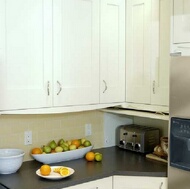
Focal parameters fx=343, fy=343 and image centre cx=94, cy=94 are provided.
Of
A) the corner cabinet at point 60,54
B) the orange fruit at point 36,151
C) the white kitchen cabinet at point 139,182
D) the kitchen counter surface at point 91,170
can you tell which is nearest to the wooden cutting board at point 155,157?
the kitchen counter surface at point 91,170

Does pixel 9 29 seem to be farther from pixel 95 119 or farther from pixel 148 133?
pixel 148 133

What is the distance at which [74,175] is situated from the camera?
2.30 meters

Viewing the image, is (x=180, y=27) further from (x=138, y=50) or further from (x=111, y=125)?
(x=111, y=125)

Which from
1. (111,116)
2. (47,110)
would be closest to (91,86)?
(47,110)

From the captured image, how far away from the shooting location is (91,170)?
2.42 metres

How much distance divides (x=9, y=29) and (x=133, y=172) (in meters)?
1.28

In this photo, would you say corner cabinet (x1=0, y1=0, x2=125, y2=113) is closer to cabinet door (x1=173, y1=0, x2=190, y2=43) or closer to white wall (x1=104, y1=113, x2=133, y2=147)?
white wall (x1=104, y1=113, x2=133, y2=147)

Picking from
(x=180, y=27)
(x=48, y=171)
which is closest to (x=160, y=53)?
(x=180, y=27)

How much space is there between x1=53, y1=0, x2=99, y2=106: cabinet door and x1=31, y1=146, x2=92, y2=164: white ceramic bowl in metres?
0.40

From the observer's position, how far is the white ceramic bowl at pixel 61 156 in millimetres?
2500

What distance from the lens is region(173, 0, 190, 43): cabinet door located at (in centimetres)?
219

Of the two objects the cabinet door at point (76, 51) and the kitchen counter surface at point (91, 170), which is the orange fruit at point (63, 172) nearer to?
the kitchen counter surface at point (91, 170)

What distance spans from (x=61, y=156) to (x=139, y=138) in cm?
69

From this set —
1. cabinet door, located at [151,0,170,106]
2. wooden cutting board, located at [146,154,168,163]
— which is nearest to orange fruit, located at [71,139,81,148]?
wooden cutting board, located at [146,154,168,163]
